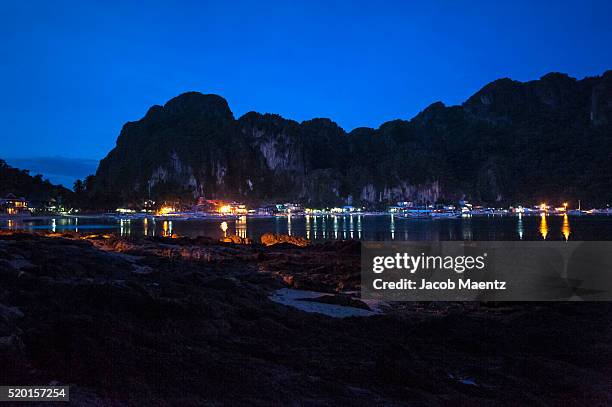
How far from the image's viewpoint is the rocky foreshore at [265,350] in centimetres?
666

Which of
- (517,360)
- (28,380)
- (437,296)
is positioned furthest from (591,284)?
(28,380)

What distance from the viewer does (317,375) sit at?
774 centimetres

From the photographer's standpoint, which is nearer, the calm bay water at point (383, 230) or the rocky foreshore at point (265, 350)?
the rocky foreshore at point (265, 350)

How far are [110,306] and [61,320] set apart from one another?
1.73 meters

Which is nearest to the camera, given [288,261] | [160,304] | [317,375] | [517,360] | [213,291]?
[317,375]

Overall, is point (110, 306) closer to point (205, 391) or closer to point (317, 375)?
point (205, 391)

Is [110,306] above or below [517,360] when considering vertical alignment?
above

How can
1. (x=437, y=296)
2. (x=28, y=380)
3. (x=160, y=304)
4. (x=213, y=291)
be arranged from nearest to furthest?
(x=28, y=380), (x=160, y=304), (x=213, y=291), (x=437, y=296)

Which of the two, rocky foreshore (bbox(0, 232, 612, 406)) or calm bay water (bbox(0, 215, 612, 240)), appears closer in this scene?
rocky foreshore (bbox(0, 232, 612, 406))

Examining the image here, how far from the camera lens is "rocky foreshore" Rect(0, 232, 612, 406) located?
666 cm

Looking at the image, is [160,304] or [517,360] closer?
[517,360]

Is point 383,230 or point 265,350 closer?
point 265,350

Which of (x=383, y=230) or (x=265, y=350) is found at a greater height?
(x=265, y=350)

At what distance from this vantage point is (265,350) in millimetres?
8805
